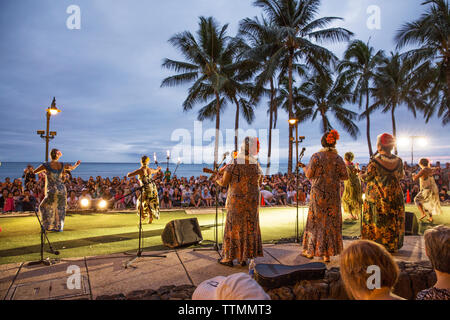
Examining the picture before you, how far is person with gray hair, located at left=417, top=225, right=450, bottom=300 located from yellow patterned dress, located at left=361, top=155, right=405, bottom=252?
11.1 ft

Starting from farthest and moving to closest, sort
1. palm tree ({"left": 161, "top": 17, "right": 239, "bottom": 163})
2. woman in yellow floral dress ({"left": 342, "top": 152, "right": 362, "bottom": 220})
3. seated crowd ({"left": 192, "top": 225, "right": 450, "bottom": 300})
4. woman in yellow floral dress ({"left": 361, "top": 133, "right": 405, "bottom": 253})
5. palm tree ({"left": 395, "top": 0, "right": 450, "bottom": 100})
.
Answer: palm tree ({"left": 161, "top": 17, "right": 239, "bottom": 163}), palm tree ({"left": 395, "top": 0, "right": 450, "bottom": 100}), woman in yellow floral dress ({"left": 342, "top": 152, "right": 362, "bottom": 220}), woman in yellow floral dress ({"left": 361, "top": 133, "right": 405, "bottom": 253}), seated crowd ({"left": 192, "top": 225, "right": 450, "bottom": 300})

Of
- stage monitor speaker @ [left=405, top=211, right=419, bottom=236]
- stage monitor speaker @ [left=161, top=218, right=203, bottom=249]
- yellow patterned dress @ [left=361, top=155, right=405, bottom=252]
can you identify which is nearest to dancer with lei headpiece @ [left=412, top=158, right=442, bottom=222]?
stage monitor speaker @ [left=405, top=211, right=419, bottom=236]

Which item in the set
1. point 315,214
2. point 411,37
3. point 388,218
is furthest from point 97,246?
point 411,37

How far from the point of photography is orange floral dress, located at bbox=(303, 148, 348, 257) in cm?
479

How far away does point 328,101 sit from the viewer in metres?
30.4

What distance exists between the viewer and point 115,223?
855 centimetres

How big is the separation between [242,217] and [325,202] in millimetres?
1504

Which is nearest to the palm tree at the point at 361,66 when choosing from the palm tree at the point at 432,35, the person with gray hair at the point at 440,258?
the palm tree at the point at 432,35

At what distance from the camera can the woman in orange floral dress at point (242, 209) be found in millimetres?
4551

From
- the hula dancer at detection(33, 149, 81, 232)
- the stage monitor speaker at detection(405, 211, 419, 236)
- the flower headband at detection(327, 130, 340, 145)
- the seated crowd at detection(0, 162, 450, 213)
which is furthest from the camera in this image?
the seated crowd at detection(0, 162, 450, 213)

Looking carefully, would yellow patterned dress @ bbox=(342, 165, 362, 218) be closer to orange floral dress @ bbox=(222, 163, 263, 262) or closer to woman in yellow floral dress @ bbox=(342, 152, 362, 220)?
woman in yellow floral dress @ bbox=(342, 152, 362, 220)

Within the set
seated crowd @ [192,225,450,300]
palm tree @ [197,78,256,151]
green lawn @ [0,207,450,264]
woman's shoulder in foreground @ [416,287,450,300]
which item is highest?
palm tree @ [197,78,256,151]

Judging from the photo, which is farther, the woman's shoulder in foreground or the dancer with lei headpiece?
the dancer with lei headpiece

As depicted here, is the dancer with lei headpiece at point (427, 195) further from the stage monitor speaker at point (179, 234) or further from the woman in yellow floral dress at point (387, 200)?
the stage monitor speaker at point (179, 234)
